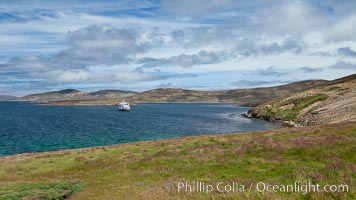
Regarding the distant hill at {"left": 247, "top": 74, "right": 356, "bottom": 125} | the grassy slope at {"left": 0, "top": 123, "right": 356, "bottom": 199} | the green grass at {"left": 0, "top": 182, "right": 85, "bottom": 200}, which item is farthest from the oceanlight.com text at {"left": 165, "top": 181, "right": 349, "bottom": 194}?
the distant hill at {"left": 247, "top": 74, "right": 356, "bottom": 125}

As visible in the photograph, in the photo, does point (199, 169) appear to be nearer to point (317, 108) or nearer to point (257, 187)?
point (257, 187)

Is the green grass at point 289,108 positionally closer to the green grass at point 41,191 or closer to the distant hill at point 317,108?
the distant hill at point 317,108

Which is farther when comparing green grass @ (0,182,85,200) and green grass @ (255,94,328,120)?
green grass @ (255,94,328,120)

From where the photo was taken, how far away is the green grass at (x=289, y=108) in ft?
454

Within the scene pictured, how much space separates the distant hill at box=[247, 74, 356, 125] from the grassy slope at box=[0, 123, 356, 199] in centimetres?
6060

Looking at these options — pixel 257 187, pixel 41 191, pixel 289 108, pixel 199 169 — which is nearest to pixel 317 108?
pixel 289 108

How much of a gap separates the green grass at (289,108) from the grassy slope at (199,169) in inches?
4057

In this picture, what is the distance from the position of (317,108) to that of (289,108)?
2279cm

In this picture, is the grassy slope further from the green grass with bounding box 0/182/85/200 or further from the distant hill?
the distant hill

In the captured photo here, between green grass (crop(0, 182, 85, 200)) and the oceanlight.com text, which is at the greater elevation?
the oceanlight.com text

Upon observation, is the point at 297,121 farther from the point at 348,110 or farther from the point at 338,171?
the point at 338,171

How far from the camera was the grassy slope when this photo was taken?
18953 mm

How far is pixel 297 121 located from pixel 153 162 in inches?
3900

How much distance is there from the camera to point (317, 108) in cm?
12719
